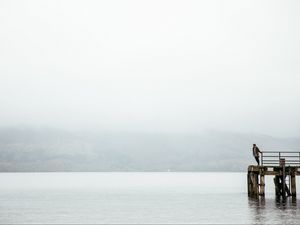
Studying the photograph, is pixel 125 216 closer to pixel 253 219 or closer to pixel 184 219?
pixel 184 219

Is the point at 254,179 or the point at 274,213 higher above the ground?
the point at 254,179

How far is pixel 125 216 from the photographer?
1841 inches

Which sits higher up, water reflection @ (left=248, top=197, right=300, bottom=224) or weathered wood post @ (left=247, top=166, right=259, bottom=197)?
weathered wood post @ (left=247, top=166, right=259, bottom=197)

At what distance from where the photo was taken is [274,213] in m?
44.6

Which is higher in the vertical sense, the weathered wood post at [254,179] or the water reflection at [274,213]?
the weathered wood post at [254,179]

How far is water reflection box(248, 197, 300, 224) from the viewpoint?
39.8 meters

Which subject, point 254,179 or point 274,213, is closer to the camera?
point 274,213

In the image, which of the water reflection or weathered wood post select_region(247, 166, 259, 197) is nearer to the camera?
the water reflection

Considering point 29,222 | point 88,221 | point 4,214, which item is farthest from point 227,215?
point 4,214

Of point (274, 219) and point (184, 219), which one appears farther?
point (184, 219)

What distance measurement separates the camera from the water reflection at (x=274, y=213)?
39.8 meters

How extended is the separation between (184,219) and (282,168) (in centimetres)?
1590

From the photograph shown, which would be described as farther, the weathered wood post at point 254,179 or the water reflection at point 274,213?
the weathered wood post at point 254,179

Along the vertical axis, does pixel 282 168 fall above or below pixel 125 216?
above
